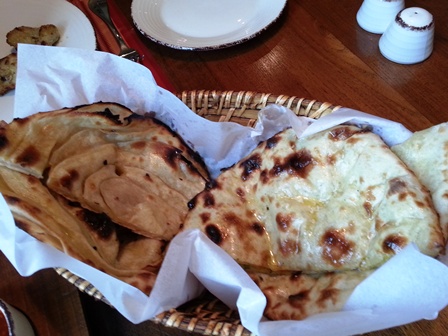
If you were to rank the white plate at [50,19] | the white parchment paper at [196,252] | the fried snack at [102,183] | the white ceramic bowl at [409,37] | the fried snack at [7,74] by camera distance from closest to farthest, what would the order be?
1. the white parchment paper at [196,252]
2. the fried snack at [102,183]
3. the white ceramic bowl at [409,37]
4. the fried snack at [7,74]
5. the white plate at [50,19]

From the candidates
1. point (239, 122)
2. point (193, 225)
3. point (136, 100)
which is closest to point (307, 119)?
point (239, 122)

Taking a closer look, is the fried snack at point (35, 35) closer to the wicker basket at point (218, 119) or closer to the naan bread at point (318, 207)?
the wicker basket at point (218, 119)

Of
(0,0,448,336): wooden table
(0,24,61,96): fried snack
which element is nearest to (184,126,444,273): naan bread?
(0,0,448,336): wooden table

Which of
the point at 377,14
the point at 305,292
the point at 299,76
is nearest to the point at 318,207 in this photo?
the point at 305,292

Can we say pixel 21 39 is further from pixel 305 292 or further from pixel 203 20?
pixel 305 292

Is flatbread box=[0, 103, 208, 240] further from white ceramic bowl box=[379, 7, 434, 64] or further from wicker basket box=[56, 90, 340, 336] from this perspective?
white ceramic bowl box=[379, 7, 434, 64]

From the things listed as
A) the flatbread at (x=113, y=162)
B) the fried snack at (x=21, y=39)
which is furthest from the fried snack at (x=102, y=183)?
the fried snack at (x=21, y=39)

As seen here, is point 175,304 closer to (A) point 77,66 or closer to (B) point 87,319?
(B) point 87,319
